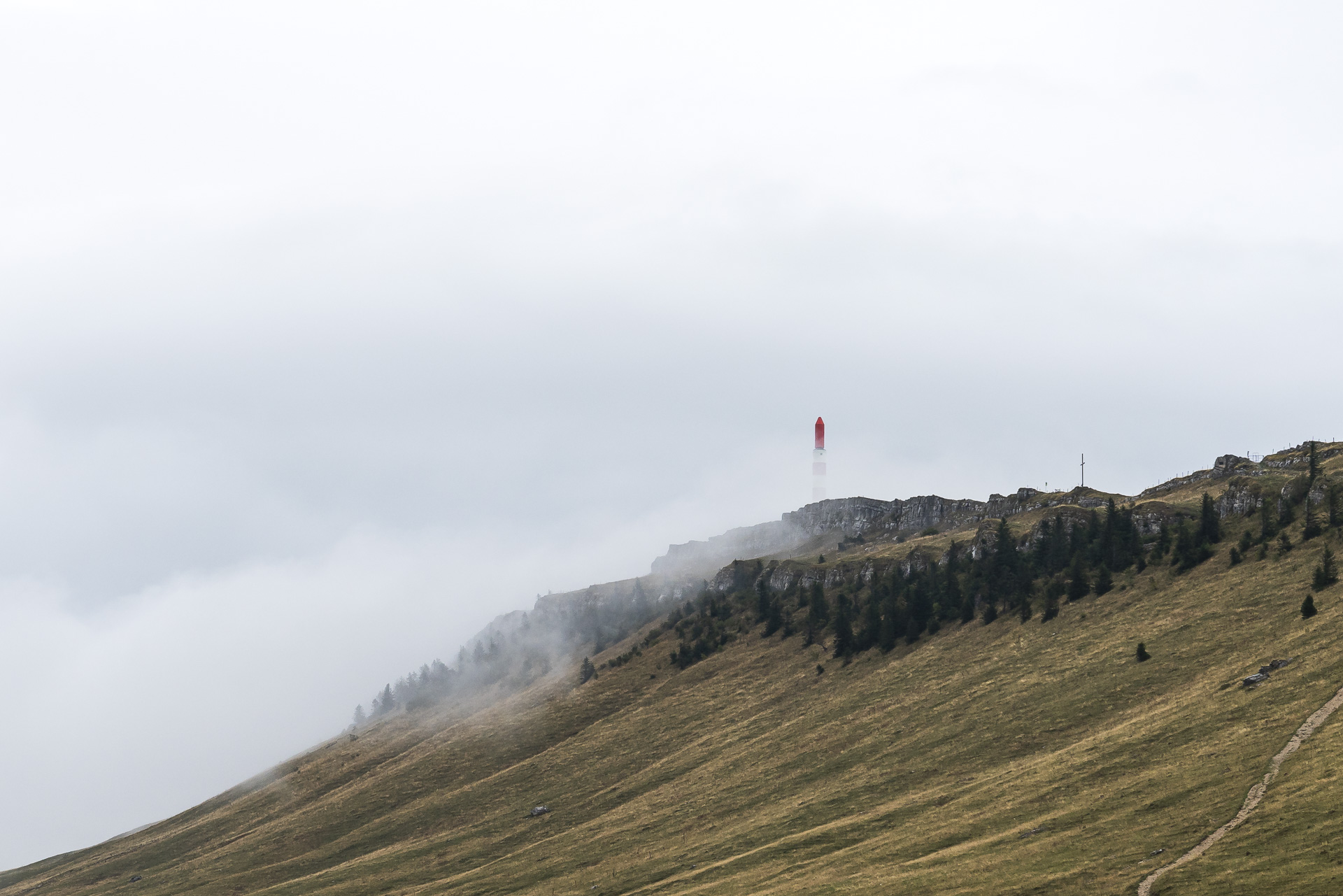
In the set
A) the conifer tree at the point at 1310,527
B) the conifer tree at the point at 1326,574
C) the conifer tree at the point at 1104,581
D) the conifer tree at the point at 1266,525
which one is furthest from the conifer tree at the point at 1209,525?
the conifer tree at the point at 1326,574

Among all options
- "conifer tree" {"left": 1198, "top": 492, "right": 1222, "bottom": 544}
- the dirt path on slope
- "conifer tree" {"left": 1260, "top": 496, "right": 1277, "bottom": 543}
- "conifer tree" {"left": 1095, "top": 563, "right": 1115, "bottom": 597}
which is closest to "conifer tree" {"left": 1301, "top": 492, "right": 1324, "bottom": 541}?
"conifer tree" {"left": 1260, "top": 496, "right": 1277, "bottom": 543}

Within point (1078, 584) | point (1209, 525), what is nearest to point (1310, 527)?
point (1209, 525)

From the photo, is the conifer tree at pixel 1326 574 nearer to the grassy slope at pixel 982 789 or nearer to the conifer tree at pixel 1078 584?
the grassy slope at pixel 982 789

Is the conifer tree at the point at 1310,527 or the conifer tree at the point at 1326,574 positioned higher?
the conifer tree at the point at 1310,527

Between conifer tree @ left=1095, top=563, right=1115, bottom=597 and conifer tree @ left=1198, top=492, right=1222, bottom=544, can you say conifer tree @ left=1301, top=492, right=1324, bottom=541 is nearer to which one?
conifer tree @ left=1198, top=492, right=1222, bottom=544

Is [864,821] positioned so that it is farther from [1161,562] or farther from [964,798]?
[1161,562]

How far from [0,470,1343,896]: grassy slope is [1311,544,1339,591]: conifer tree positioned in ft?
8.18

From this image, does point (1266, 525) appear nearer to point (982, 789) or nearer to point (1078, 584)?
point (1078, 584)

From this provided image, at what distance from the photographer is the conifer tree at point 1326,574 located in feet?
458

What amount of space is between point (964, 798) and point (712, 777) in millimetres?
63107

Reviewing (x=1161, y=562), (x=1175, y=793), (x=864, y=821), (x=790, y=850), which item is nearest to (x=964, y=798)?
(x=864, y=821)

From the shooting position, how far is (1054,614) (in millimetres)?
187000

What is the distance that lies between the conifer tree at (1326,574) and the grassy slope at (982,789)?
2493mm

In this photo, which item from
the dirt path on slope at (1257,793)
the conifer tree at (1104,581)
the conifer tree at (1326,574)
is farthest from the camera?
the conifer tree at (1104,581)
